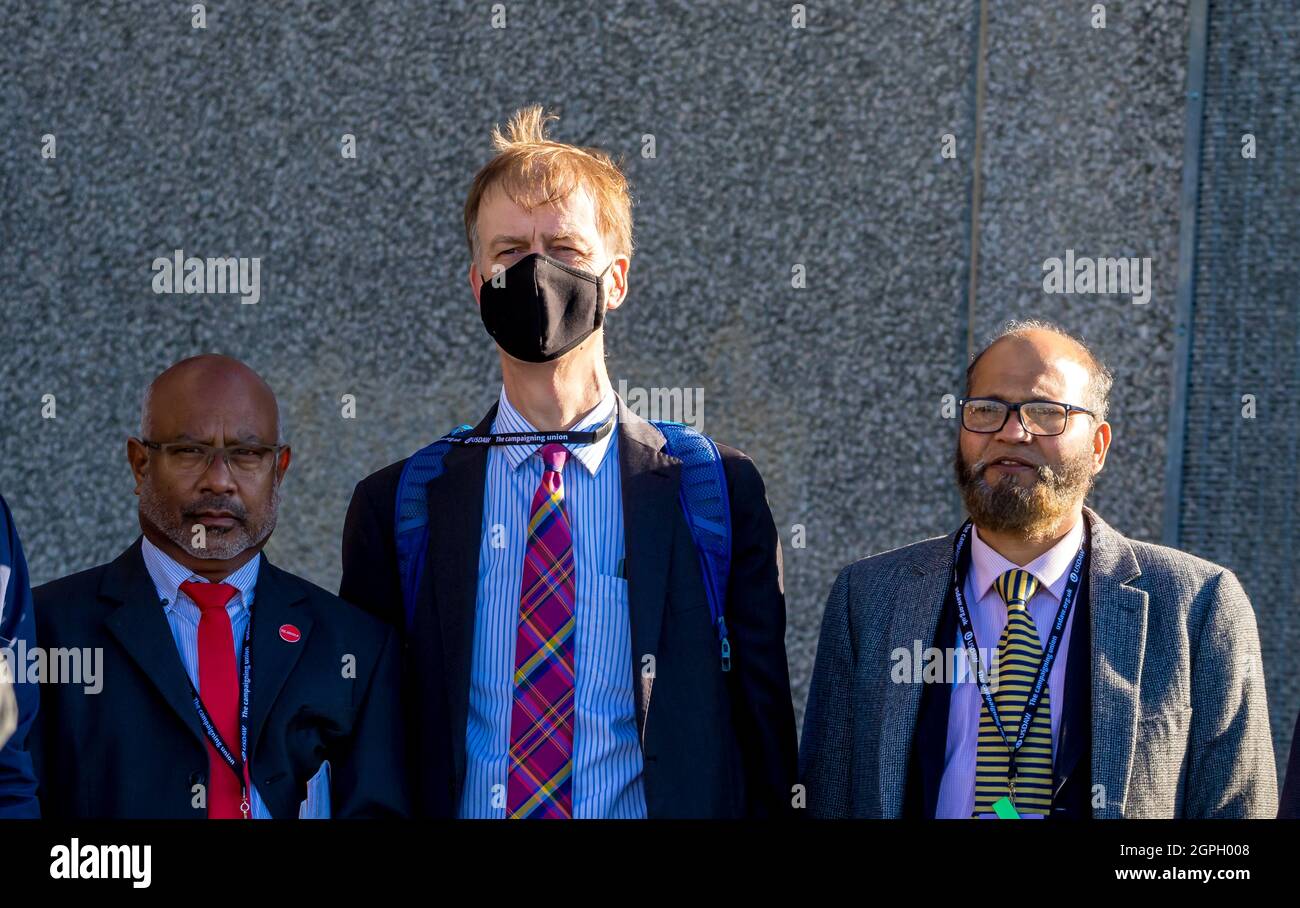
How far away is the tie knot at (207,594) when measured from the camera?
324 cm

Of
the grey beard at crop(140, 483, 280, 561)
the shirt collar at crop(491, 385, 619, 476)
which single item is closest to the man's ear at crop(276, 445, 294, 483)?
the grey beard at crop(140, 483, 280, 561)

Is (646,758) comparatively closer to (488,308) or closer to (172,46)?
(488,308)

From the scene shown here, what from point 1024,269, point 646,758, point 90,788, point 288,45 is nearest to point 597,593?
point 646,758

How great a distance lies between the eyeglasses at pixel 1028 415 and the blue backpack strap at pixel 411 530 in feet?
3.90

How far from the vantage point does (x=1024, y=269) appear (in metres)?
5.01

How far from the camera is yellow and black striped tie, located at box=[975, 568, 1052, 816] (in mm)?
3127

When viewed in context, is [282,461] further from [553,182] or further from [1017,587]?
[1017,587]

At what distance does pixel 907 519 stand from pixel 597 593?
6.85ft


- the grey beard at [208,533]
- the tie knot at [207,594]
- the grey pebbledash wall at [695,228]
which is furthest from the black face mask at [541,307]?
the grey pebbledash wall at [695,228]

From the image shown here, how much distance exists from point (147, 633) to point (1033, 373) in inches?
76.3

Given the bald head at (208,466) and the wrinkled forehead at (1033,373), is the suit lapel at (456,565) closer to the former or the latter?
the bald head at (208,466)

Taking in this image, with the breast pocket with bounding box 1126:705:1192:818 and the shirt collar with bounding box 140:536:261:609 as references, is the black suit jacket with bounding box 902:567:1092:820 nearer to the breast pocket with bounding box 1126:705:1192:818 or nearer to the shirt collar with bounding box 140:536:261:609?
the breast pocket with bounding box 1126:705:1192:818

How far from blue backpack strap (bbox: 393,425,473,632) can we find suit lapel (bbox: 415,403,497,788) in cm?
2

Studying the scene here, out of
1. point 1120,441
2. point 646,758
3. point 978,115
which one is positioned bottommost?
point 646,758
